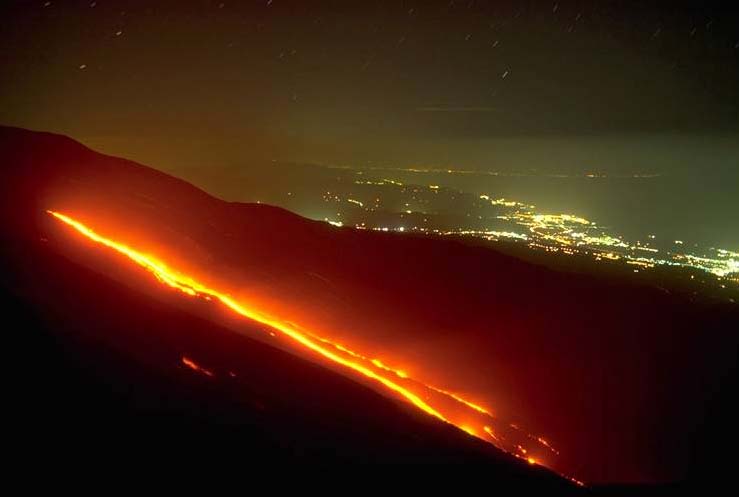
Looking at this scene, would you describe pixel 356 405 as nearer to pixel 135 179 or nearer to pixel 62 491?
pixel 62 491

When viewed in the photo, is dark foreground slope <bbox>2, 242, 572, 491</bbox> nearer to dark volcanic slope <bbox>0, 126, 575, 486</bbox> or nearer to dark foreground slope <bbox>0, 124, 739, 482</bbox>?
dark volcanic slope <bbox>0, 126, 575, 486</bbox>

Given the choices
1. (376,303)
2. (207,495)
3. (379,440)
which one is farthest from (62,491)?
(376,303)

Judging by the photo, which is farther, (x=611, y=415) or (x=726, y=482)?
(x=611, y=415)

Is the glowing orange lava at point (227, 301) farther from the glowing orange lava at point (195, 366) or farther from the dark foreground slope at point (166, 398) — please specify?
the glowing orange lava at point (195, 366)

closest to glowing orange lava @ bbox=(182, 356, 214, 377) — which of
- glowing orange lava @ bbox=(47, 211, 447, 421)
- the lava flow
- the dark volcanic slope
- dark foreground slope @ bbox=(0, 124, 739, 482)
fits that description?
the dark volcanic slope

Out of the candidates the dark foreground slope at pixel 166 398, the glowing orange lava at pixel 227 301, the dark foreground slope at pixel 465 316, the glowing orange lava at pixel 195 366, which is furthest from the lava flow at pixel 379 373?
the glowing orange lava at pixel 195 366

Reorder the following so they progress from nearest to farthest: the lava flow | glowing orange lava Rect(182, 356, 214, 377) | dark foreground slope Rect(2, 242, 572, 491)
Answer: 1. dark foreground slope Rect(2, 242, 572, 491)
2. glowing orange lava Rect(182, 356, 214, 377)
3. the lava flow

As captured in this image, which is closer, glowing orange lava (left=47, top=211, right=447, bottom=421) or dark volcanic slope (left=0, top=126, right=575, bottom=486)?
dark volcanic slope (left=0, top=126, right=575, bottom=486)
